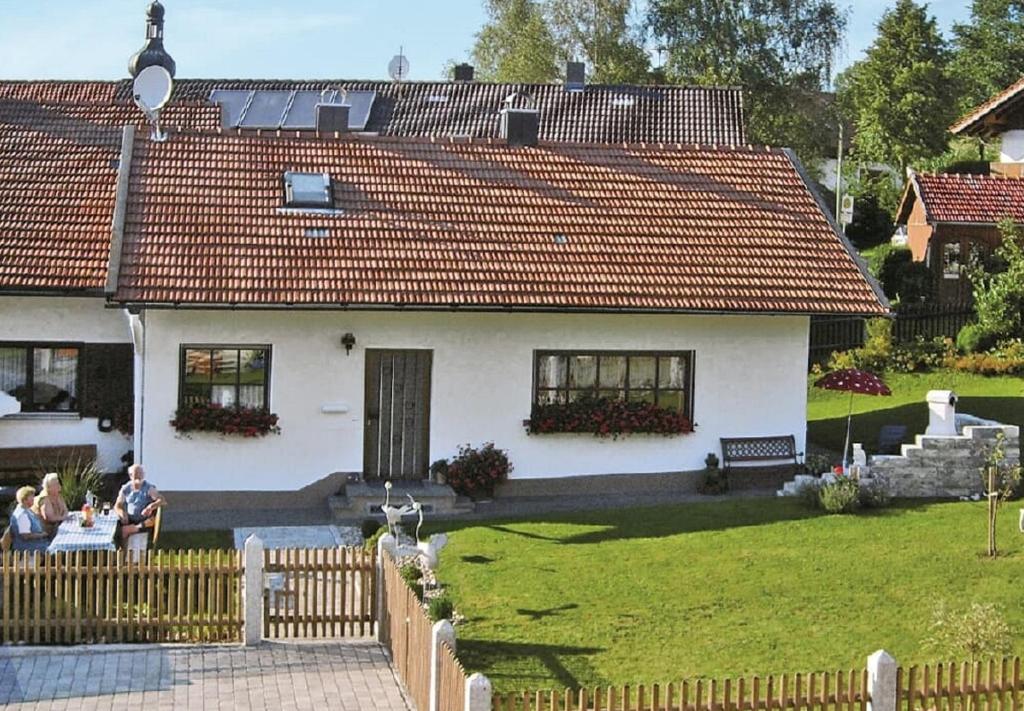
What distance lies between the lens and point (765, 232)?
2369 cm

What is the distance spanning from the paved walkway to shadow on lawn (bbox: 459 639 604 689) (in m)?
0.81

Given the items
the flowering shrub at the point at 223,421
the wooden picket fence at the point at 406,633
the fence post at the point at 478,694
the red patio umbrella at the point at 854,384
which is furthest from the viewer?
the red patio umbrella at the point at 854,384

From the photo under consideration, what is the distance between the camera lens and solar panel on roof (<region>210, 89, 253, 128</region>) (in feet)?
139

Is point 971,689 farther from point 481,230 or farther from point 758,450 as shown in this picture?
point 481,230

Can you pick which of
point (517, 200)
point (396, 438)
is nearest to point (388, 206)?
point (517, 200)

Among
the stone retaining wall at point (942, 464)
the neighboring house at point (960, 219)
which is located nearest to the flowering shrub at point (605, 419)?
the stone retaining wall at point (942, 464)

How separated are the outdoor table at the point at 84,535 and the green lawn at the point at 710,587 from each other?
360cm

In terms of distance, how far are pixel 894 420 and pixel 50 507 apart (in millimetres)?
15302

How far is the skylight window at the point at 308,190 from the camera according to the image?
2262 cm

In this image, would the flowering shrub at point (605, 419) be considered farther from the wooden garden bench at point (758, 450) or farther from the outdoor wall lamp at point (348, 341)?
the outdoor wall lamp at point (348, 341)

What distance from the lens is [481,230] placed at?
22.7m

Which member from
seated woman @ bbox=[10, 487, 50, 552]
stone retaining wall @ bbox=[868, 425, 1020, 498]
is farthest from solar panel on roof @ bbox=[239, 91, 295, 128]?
seated woman @ bbox=[10, 487, 50, 552]

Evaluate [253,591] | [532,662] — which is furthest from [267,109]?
[532,662]

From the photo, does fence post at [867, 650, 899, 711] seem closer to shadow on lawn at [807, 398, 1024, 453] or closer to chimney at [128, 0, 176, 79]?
shadow on lawn at [807, 398, 1024, 453]
